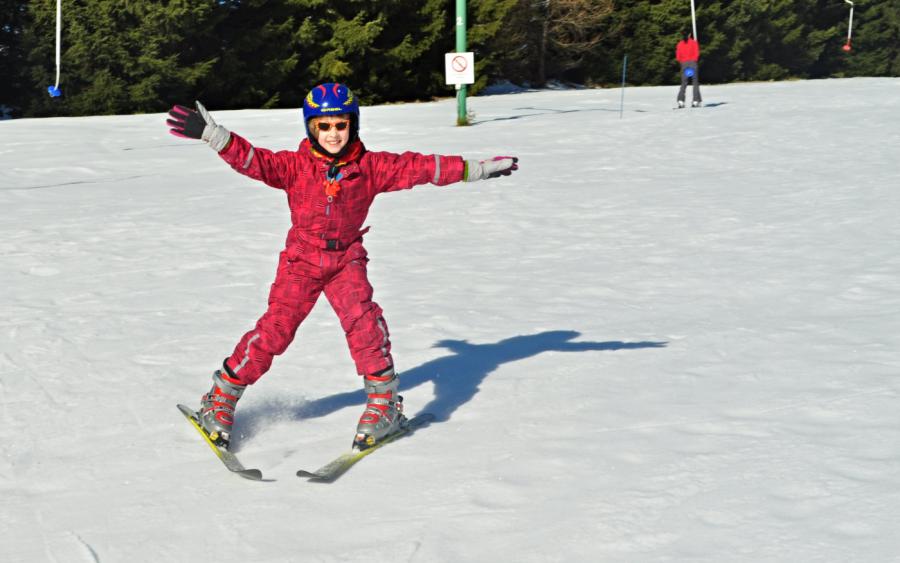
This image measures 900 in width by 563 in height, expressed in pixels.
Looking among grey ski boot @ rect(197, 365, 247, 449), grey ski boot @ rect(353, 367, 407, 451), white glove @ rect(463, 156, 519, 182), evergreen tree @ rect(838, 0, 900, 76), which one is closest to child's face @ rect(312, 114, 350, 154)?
white glove @ rect(463, 156, 519, 182)

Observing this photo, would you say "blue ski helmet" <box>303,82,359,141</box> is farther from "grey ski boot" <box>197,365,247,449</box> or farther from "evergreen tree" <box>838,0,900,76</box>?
"evergreen tree" <box>838,0,900,76</box>

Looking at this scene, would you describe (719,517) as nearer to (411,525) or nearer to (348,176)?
(411,525)

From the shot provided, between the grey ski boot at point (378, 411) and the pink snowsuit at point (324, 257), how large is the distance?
0.07 metres

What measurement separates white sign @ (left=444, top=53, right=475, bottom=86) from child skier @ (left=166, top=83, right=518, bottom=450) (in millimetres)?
16734

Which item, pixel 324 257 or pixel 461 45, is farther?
pixel 461 45

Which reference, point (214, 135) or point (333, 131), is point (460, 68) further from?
point (214, 135)

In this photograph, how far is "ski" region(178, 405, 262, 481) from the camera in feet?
14.3

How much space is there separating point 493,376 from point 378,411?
1295mm

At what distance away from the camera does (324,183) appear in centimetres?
460

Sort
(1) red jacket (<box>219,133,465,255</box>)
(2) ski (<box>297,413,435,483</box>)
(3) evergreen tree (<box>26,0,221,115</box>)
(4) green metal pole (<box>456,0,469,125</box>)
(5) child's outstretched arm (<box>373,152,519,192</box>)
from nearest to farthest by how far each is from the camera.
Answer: (2) ski (<box>297,413,435,483</box>), (1) red jacket (<box>219,133,465,255</box>), (5) child's outstretched arm (<box>373,152,519,192</box>), (4) green metal pole (<box>456,0,469,125</box>), (3) evergreen tree (<box>26,0,221,115</box>)

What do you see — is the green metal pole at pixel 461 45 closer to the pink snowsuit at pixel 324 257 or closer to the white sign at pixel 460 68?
the white sign at pixel 460 68

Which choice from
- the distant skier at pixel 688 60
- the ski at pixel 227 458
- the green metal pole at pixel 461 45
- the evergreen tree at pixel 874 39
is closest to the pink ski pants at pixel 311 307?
the ski at pixel 227 458

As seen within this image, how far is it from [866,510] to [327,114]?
2508mm

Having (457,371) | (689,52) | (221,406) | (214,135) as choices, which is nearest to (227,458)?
(221,406)
